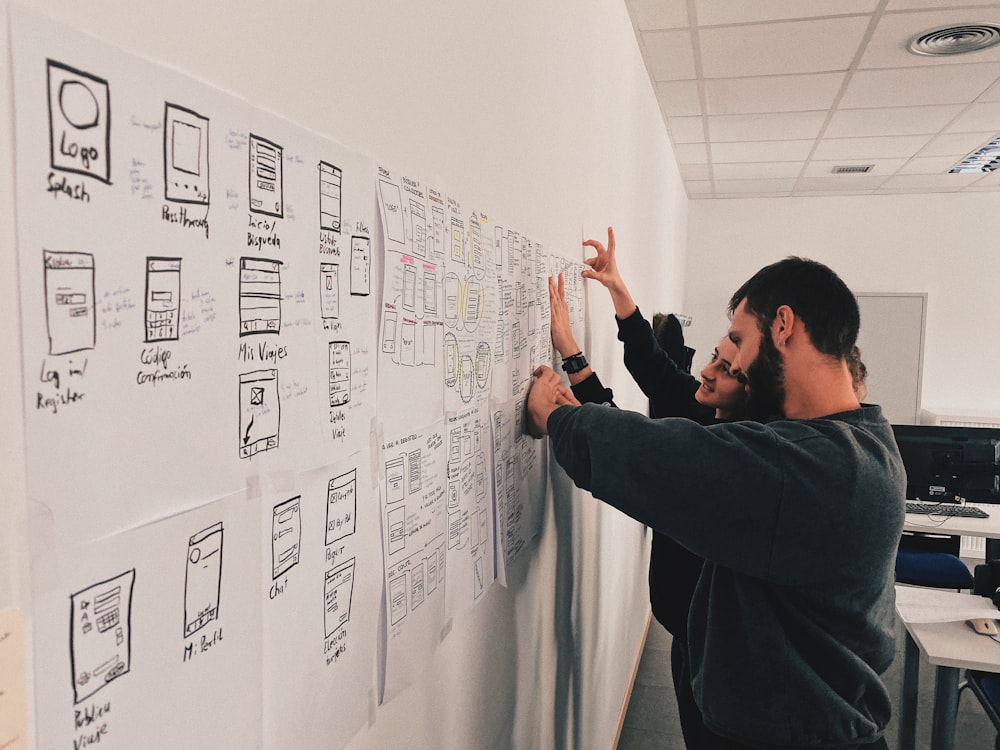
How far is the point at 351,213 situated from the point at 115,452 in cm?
36

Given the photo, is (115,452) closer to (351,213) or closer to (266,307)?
(266,307)

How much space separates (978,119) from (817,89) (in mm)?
1213

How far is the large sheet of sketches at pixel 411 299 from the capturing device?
2.65 ft

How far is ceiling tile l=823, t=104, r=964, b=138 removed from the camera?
3.82m

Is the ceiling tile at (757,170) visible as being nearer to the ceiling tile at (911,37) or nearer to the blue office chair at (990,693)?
the ceiling tile at (911,37)

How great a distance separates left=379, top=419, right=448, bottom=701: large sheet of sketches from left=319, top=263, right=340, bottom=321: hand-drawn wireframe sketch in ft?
0.64

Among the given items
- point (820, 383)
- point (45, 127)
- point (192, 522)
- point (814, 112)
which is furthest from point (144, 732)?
point (814, 112)

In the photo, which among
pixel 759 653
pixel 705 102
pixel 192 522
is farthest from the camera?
pixel 705 102

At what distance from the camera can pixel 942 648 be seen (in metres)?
1.93

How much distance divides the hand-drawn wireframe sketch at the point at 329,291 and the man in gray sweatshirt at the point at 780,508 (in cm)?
60

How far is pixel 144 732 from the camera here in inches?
19.3

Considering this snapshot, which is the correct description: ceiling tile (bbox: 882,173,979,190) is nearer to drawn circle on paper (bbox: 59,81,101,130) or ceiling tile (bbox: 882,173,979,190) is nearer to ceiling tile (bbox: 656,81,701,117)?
ceiling tile (bbox: 656,81,701,117)

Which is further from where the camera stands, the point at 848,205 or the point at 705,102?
the point at 848,205

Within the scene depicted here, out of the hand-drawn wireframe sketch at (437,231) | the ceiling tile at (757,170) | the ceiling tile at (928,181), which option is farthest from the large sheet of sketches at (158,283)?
the ceiling tile at (928,181)
